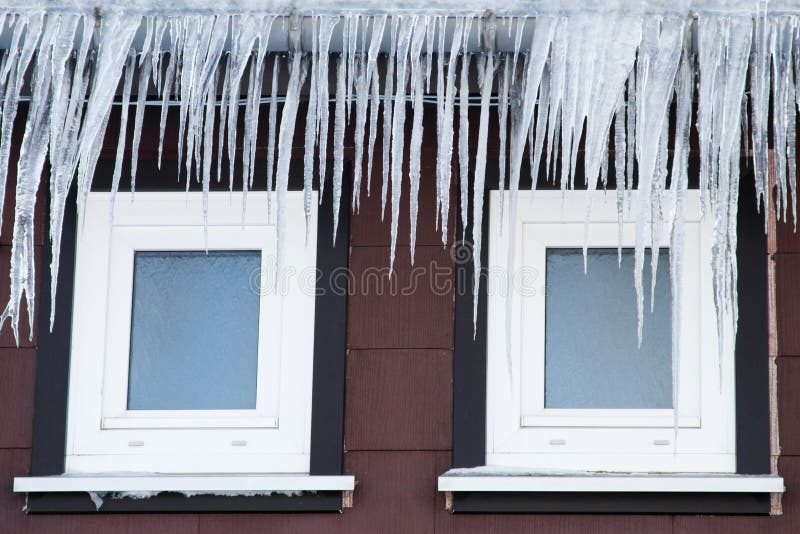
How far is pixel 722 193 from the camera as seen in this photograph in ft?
10.7

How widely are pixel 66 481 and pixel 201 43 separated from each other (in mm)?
1406

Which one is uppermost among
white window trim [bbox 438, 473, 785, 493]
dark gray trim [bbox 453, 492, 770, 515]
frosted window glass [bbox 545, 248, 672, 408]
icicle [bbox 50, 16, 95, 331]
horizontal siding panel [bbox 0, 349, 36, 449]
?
icicle [bbox 50, 16, 95, 331]

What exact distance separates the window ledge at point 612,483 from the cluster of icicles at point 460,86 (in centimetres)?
44

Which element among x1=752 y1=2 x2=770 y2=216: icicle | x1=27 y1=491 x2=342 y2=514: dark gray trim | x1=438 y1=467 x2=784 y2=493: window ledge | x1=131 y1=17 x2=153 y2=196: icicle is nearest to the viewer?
x1=752 y1=2 x2=770 y2=216: icicle

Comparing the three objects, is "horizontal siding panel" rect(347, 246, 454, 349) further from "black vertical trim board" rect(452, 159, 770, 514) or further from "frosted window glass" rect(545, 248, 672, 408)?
"frosted window glass" rect(545, 248, 672, 408)

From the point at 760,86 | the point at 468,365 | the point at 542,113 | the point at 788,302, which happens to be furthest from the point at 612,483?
the point at 760,86

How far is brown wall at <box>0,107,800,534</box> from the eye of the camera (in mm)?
3473

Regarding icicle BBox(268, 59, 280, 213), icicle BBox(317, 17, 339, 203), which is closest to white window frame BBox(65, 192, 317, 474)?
icicle BBox(268, 59, 280, 213)

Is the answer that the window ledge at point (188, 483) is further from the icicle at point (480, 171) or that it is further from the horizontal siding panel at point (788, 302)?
the horizontal siding panel at point (788, 302)

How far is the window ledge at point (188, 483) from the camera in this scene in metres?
3.46

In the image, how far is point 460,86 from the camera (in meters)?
3.35

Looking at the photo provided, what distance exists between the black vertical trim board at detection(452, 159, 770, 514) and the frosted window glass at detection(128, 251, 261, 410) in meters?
0.68

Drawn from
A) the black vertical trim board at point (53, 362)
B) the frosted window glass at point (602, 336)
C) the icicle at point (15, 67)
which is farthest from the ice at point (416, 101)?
the black vertical trim board at point (53, 362)

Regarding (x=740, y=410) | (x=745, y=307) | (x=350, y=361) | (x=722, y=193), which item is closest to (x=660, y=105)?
(x=722, y=193)
